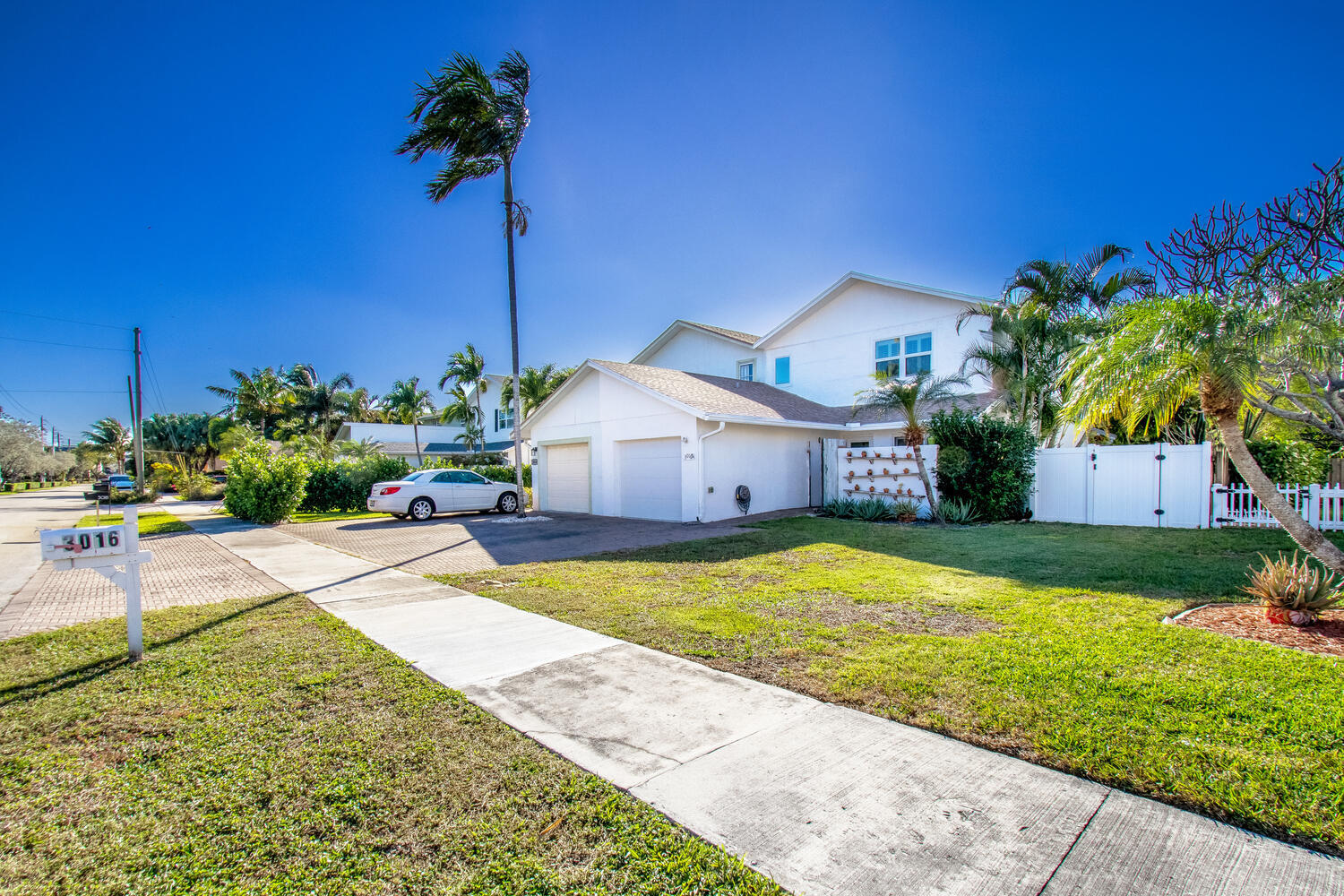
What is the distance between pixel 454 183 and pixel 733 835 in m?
18.2

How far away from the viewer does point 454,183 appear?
16859 mm

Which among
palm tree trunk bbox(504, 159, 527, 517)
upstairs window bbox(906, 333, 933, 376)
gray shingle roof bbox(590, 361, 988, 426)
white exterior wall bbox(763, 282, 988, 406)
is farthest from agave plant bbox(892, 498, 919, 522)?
palm tree trunk bbox(504, 159, 527, 517)

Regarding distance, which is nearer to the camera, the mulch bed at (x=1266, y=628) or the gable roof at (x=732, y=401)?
the mulch bed at (x=1266, y=628)

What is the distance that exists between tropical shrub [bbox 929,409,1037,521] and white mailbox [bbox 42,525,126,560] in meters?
14.7

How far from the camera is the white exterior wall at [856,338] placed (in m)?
18.5

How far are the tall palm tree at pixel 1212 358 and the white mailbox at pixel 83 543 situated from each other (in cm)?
957

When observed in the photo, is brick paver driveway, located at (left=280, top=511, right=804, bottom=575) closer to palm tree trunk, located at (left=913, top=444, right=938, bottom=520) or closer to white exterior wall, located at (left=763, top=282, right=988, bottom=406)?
palm tree trunk, located at (left=913, top=444, right=938, bottom=520)

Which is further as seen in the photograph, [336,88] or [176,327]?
[176,327]

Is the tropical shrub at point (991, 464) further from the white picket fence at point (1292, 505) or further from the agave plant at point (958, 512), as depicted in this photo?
the white picket fence at point (1292, 505)

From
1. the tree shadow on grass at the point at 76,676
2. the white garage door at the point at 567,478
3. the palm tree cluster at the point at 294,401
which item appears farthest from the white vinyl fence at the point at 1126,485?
the palm tree cluster at the point at 294,401

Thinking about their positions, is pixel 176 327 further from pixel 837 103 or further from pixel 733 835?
pixel 733 835

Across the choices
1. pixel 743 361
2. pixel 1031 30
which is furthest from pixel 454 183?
pixel 1031 30

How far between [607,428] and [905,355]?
10013mm

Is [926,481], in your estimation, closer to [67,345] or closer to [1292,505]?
[1292,505]
